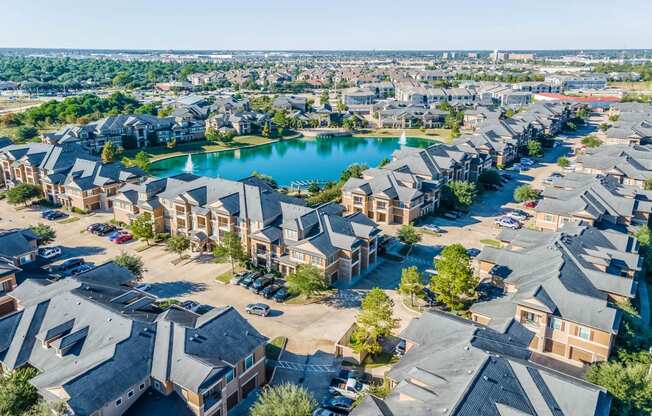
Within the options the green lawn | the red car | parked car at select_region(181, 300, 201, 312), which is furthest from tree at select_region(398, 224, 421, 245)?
the red car

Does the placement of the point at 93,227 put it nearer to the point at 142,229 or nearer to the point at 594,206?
the point at 142,229

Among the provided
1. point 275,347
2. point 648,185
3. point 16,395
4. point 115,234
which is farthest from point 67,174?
point 648,185

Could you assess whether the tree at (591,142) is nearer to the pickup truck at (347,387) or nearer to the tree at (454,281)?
the tree at (454,281)

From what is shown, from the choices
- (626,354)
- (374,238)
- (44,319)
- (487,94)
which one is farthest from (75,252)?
(487,94)

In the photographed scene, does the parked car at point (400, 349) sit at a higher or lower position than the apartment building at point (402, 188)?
lower

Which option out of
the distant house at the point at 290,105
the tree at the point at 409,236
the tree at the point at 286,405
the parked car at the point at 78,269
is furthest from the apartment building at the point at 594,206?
the distant house at the point at 290,105

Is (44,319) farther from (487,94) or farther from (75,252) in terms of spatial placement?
(487,94)

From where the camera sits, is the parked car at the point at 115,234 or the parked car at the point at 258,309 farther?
the parked car at the point at 115,234
